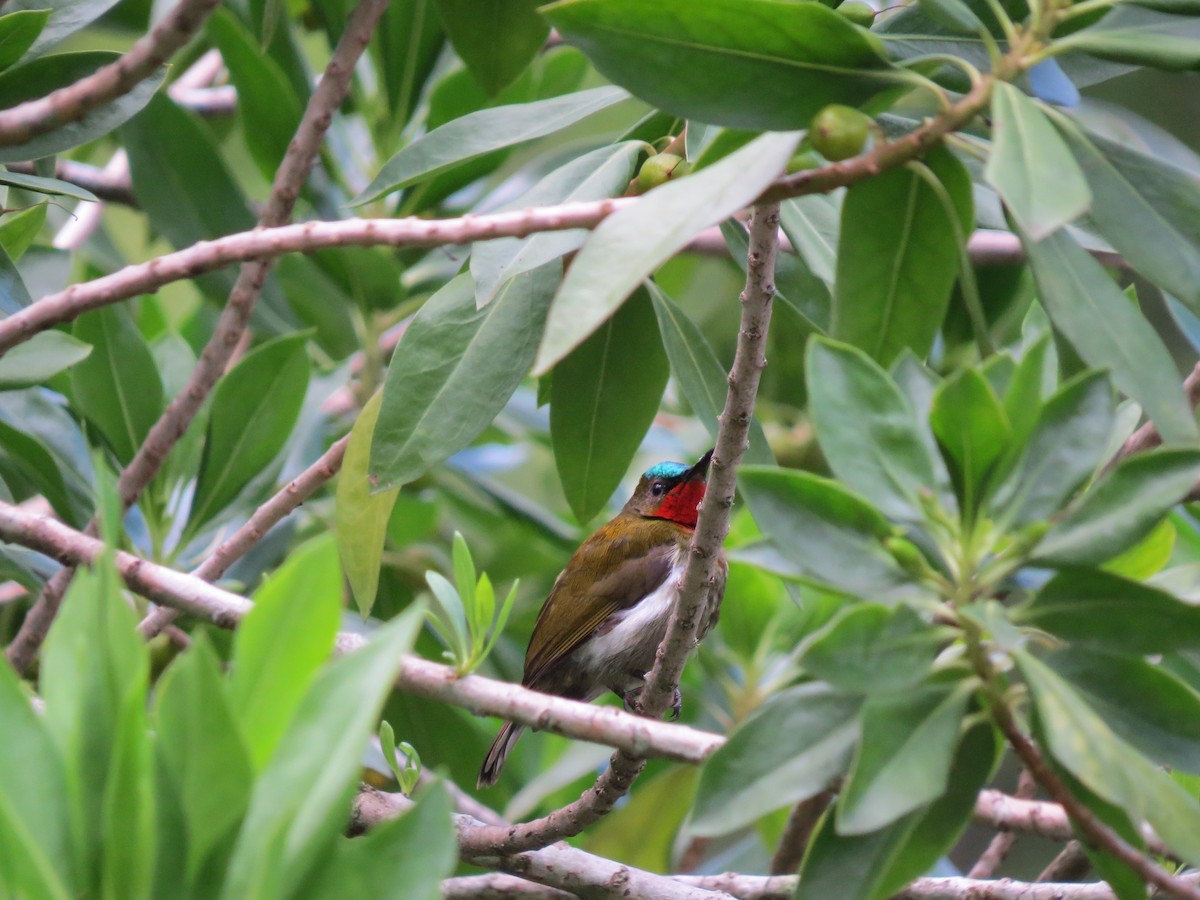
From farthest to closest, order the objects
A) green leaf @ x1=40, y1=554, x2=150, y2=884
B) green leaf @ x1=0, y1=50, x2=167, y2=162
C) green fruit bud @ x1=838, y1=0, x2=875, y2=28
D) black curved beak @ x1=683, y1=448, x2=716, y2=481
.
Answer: black curved beak @ x1=683, y1=448, x2=716, y2=481, green leaf @ x1=0, y1=50, x2=167, y2=162, green fruit bud @ x1=838, y1=0, x2=875, y2=28, green leaf @ x1=40, y1=554, x2=150, y2=884

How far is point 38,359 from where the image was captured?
219 centimetres

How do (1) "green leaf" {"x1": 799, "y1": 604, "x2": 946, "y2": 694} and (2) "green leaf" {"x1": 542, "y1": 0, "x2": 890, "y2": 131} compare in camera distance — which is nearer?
(1) "green leaf" {"x1": 799, "y1": 604, "x2": 946, "y2": 694}

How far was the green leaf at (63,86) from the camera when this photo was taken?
211cm

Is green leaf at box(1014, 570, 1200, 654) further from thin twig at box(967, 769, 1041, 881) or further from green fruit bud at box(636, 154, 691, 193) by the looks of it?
thin twig at box(967, 769, 1041, 881)

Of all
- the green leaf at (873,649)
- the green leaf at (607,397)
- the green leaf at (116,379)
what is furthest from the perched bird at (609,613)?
the green leaf at (873,649)

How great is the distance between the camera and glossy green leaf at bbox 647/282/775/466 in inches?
78.3

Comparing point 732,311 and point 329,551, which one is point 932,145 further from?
point 732,311

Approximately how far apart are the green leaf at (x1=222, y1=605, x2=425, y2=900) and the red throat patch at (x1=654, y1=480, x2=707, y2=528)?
346 cm

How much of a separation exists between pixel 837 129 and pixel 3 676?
104 centimetres

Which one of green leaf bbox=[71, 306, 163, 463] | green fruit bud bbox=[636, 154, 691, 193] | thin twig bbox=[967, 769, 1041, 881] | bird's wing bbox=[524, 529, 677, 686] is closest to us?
green fruit bud bbox=[636, 154, 691, 193]

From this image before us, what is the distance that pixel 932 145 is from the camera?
139 centimetres

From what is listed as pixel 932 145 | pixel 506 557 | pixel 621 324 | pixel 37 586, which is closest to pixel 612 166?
pixel 621 324

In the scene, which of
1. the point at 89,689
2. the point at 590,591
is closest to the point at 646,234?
the point at 89,689

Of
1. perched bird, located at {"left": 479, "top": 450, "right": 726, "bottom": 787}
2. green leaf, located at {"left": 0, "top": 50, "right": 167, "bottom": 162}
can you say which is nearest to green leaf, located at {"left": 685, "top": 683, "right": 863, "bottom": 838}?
green leaf, located at {"left": 0, "top": 50, "right": 167, "bottom": 162}
